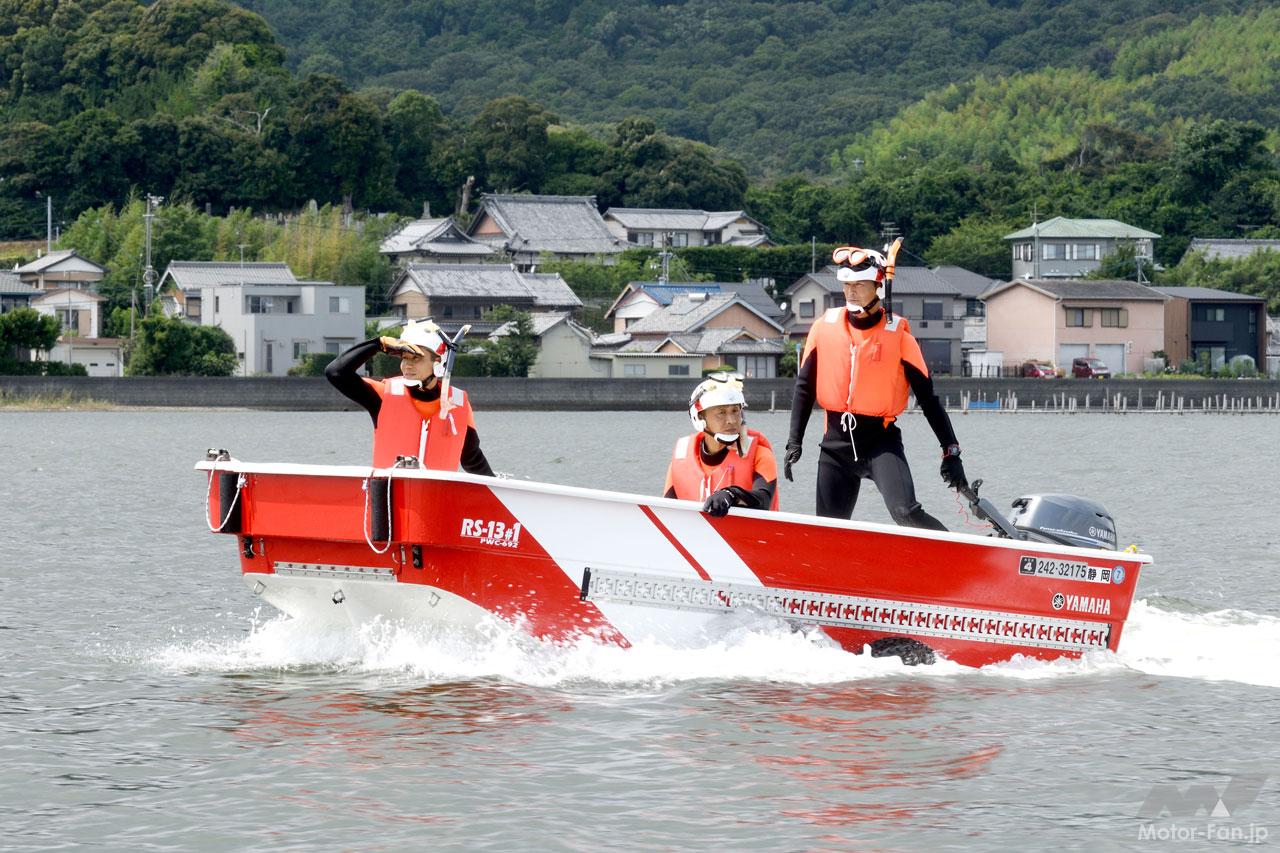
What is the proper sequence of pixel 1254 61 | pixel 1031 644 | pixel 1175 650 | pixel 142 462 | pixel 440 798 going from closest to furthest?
pixel 440 798 < pixel 1031 644 < pixel 1175 650 < pixel 142 462 < pixel 1254 61

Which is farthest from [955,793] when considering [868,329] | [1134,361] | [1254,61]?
[1254,61]

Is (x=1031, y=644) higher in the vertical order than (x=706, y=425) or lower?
lower

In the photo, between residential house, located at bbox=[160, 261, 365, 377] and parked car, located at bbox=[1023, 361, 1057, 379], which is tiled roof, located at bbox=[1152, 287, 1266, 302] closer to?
parked car, located at bbox=[1023, 361, 1057, 379]

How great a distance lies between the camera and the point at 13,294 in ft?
260

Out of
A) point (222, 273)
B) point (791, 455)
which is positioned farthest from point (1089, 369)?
point (791, 455)

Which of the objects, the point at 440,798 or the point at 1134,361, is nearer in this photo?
the point at 440,798

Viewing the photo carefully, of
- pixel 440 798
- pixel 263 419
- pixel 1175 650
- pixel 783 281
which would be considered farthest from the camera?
pixel 783 281

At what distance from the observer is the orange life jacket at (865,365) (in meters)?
10.9

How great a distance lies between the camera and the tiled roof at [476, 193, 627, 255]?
318 feet

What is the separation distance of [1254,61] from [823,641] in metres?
172

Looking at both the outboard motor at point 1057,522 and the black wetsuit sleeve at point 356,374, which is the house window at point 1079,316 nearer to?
the outboard motor at point 1057,522

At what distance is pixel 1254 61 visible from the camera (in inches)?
6718

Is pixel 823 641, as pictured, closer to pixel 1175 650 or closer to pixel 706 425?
pixel 706 425

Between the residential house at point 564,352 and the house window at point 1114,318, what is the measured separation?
2151cm
